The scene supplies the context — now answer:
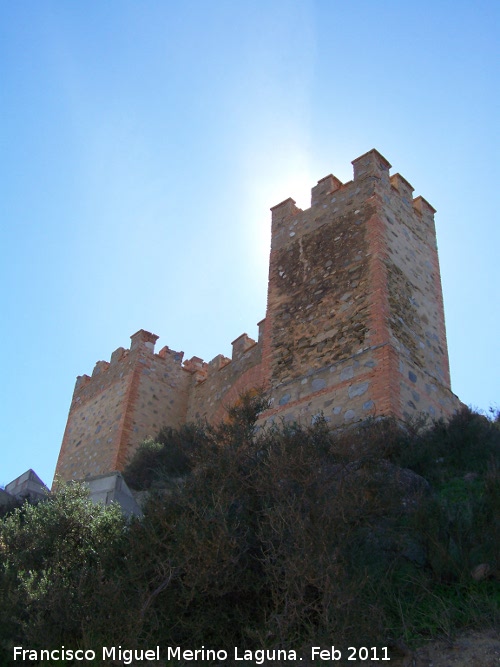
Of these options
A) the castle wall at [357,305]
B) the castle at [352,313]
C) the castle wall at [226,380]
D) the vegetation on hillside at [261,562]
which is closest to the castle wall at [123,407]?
the castle at [352,313]

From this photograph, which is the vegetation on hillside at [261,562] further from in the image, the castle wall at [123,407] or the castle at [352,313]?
the castle wall at [123,407]

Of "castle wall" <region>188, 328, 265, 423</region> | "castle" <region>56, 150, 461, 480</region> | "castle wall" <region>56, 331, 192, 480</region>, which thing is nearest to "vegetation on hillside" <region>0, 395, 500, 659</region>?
"castle" <region>56, 150, 461, 480</region>

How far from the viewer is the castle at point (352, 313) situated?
33.9ft

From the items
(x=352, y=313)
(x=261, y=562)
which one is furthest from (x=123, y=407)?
(x=261, y=562)

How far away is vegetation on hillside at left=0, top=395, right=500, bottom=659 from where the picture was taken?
16.1 ft

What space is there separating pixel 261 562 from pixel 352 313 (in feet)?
20.3

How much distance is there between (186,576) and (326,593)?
1.15 meters

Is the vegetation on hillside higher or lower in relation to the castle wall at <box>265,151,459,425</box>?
lower

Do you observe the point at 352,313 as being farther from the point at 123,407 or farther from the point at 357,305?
the point at 123,407

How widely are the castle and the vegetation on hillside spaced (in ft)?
10.2

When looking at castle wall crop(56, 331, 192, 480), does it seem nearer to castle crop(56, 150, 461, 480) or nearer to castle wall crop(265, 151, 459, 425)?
castle crop(56, 150, 461, 480)

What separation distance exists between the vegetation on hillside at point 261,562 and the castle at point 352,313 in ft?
10.2

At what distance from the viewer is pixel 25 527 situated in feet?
23.3

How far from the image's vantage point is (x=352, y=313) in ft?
36.4
